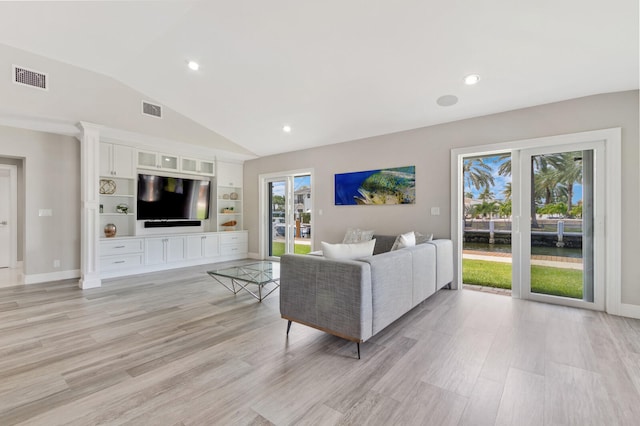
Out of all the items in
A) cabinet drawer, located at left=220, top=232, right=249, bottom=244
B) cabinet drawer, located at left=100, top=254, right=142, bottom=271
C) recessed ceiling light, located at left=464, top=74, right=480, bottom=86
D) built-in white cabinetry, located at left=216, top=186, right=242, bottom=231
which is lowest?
cabinet drawer, located at left=100, top=254, right=142, bottom=271

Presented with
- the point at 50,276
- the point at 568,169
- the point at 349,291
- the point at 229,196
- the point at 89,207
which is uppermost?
the point at 568,169

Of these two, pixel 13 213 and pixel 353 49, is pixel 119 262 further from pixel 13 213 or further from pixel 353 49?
pixel 353 49

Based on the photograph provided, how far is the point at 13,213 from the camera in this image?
5.76 m

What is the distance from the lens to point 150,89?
4727 millimetres

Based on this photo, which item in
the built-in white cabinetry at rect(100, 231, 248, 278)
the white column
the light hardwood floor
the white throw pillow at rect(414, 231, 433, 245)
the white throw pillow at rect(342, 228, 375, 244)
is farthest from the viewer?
the built-in white cabinetry at rect(100, 231, 248, 278)

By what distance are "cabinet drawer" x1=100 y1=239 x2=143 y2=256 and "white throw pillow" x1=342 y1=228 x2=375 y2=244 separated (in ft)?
12.2

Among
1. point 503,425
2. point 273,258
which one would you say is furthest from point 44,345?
point 273,258

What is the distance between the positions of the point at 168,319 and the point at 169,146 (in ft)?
12.3

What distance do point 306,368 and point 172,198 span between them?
199 inches

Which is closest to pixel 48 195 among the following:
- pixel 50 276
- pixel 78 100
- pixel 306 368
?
pixel 50 276

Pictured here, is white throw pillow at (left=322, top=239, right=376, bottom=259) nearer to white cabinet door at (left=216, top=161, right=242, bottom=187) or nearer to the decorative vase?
the decorative vase

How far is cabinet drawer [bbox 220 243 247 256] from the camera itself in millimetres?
6617

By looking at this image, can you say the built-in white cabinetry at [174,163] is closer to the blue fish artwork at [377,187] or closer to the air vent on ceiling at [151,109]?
the air vent on ceiling at [151,109]

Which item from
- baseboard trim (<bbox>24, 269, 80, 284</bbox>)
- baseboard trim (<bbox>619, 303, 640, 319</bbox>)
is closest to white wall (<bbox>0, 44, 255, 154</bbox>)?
baseboard trim (<bbox>24, 269, 80, 284</bbox>)
